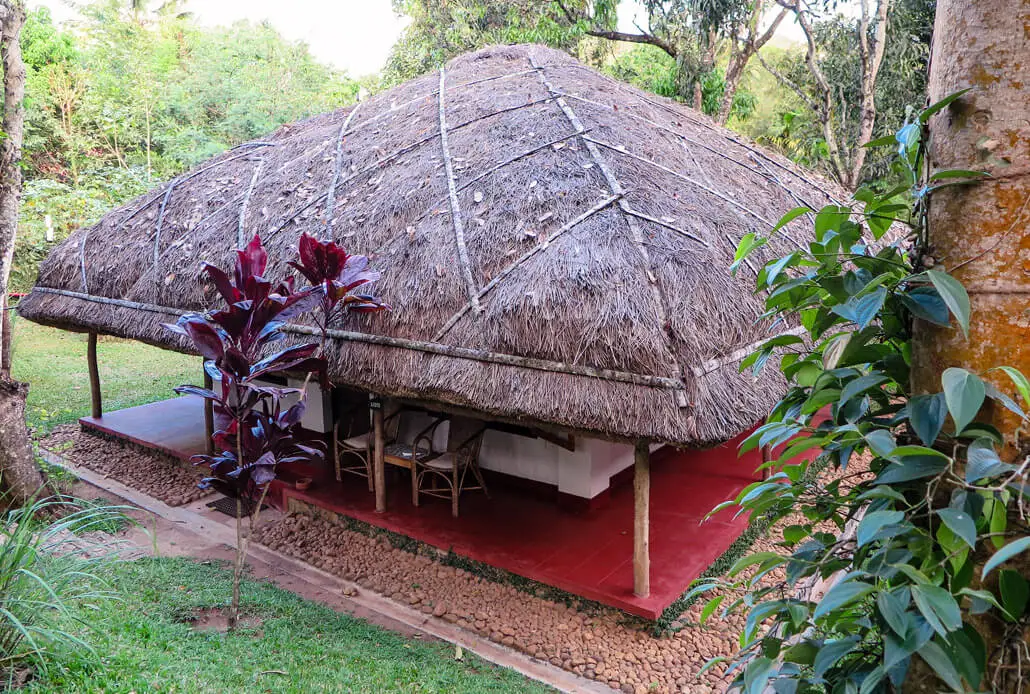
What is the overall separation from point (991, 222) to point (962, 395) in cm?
30

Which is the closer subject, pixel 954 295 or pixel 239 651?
pixel 954 295

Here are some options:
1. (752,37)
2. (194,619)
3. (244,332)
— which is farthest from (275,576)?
(752,37)

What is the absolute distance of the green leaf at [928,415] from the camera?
0.87 m

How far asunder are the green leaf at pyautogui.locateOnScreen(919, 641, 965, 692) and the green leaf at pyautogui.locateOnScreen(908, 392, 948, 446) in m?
0.26

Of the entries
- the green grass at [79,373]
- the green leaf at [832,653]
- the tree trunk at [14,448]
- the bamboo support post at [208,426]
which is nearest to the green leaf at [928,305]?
the green leaf at [832,653]

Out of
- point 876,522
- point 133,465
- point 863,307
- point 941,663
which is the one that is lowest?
point 133,465

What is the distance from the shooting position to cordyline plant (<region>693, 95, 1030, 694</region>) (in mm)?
812

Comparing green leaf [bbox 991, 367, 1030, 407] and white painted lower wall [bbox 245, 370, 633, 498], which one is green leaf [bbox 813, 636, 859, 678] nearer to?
green leaf [bbox 991, 367, 1030, 407]

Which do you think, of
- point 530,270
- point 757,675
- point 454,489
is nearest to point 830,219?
point 757,675

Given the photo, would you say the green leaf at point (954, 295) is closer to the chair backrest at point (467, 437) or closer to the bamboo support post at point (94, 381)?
the chair backrest at point (467, 437)

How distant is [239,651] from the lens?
337 centimetres

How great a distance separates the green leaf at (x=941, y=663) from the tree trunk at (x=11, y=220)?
5.58 m

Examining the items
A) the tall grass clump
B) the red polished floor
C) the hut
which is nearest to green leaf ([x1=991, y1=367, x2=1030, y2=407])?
the tall grass clump

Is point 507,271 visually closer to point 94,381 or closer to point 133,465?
point 133,465
